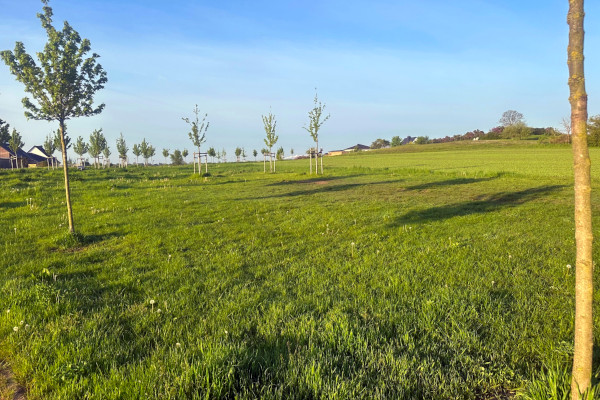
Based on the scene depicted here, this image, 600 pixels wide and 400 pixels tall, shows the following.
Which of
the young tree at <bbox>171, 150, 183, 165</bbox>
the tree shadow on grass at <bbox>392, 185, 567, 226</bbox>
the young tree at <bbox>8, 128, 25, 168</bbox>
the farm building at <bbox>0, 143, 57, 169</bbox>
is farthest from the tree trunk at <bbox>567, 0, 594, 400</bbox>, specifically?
the young tree at <bbox>171, 150, 183, 165</bbox>

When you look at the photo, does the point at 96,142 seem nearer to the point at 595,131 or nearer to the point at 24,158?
the point at 24,158

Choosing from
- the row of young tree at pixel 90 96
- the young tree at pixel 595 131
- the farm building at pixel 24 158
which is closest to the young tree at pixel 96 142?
the farm building at pixel 24 158

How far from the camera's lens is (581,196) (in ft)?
7.79

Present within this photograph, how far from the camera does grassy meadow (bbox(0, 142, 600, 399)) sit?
Answer: 9.96 ft

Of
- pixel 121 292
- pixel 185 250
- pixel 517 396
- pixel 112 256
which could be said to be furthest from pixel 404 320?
pixel 112 256

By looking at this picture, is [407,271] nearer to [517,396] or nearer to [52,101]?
[517,396]

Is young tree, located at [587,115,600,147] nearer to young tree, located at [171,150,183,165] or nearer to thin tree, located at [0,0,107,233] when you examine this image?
thin tree, located at [0,0,107,233]

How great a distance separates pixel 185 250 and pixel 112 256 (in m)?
1.52

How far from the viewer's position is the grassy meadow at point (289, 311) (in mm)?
3035

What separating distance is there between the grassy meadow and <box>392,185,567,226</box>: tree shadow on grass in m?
1.19

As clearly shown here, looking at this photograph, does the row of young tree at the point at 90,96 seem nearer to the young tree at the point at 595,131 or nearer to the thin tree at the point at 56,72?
the thin tree at the point at 56,72

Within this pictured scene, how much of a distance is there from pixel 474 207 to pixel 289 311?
450 inches

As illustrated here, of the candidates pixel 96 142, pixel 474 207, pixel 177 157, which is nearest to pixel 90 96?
pixel 474 207

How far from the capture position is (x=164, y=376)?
9.87ft
